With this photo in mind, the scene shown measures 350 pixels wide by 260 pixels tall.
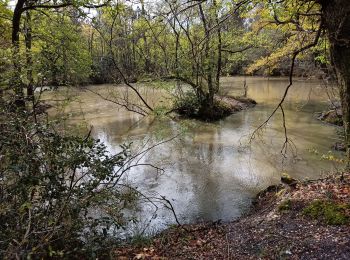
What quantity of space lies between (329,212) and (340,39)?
204cm

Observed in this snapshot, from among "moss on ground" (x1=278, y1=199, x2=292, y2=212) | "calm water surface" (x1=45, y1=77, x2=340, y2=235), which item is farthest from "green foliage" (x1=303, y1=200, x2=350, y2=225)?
"calm water surface" (x1=45, y1=77, x2=340, y2=235)

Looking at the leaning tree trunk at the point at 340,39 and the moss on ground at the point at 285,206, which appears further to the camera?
the moss on ground at the point at 285,206

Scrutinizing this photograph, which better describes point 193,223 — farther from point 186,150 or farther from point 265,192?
point 186,150

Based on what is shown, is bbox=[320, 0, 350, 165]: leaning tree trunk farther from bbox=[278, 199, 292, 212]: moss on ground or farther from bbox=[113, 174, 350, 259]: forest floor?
bbox=[278, 199, 292, 212]: moss on ground

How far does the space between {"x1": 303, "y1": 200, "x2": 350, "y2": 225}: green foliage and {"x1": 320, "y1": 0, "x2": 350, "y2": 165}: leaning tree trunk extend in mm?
1102

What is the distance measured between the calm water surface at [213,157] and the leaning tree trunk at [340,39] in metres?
2.24

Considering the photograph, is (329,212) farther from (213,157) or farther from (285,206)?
(213,157)

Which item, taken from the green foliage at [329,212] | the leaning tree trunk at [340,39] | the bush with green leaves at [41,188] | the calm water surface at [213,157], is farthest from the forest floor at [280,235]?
the leaning tree trunk at [340,39]

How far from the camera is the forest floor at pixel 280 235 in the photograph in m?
3.25

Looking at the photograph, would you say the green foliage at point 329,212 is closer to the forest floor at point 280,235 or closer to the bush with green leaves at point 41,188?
the forest floor at point 280,235

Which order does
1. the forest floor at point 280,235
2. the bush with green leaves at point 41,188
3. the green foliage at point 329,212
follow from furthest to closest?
1. the green foliage at point 329,212
2. the forest floor at point 280,235
3. the bush with green leaves at point 41,188

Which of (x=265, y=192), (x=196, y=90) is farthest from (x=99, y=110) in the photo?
(x=265, y=192)

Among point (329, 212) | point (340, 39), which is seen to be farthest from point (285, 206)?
point (340, 39)

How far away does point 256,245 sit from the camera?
3574 millimetres
